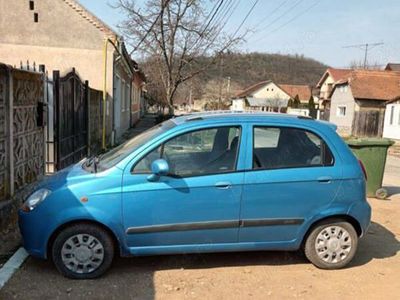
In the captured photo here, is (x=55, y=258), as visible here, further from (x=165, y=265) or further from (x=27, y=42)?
(x=27, y=42)

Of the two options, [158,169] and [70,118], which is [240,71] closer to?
[70,118]

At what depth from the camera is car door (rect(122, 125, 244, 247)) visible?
14.3ft

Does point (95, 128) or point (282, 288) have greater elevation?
point (95, 128)

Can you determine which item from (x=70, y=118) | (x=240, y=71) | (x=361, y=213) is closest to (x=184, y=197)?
(x=361, y=213)

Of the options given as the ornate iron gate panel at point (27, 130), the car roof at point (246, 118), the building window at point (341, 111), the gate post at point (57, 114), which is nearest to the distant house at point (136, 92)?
the building window at point (341, 111)

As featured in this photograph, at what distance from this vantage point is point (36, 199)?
439cm

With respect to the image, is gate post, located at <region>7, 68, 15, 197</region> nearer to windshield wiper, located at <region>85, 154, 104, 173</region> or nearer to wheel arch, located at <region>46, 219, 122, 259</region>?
windshield wiper, located at <region>85, 154, 104, 173</region>

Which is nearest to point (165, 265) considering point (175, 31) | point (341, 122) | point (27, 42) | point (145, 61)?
point (27, 42)

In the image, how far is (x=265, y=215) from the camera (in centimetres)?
461

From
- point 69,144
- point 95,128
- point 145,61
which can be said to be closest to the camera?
point 69,144

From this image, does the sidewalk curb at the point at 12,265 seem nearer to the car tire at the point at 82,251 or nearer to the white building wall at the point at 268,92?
the car tire at the point at 82,251

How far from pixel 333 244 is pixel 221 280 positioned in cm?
134

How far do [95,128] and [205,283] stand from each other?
10.1 metres

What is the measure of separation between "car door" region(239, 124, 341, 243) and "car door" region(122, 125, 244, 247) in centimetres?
15
